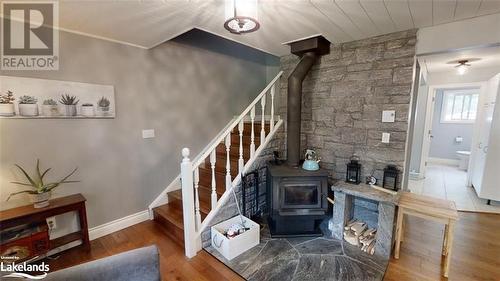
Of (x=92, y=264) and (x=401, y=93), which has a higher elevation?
(x=401, y=93)

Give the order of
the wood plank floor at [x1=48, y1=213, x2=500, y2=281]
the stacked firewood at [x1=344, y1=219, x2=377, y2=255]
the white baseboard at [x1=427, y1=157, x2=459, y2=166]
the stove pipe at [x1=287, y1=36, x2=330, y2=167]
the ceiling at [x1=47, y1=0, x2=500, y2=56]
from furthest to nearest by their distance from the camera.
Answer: the white baseboard at [x1=427, y1=157, x2=459, y2=166]
the stove pipe at [x1=287, y1=36, x2=330, y2=167]
the stacked firewood at [x1=344, y1=219, x2=377, y2=255]
the wood plank floor at [x1=48, y1=213, x2=500, y2=281]
the ceiling at [x1=47, y1=0, x2=500, y2=56]

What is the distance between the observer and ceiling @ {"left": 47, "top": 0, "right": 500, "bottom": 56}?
1.69 meters

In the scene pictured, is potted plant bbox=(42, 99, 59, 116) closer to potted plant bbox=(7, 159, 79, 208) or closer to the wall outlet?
potted plant bbox=(7, 159, 79, 208)

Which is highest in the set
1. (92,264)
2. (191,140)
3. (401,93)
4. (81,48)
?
(81,48)

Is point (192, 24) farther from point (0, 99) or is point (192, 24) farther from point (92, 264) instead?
point (92, 264)

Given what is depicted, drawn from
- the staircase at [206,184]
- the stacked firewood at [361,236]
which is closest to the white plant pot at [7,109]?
the staircase at [206,184]

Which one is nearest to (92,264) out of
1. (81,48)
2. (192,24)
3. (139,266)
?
(139,266)

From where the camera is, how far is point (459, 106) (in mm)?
6000

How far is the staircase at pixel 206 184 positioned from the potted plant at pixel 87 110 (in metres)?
1.17

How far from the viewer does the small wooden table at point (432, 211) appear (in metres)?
1.92

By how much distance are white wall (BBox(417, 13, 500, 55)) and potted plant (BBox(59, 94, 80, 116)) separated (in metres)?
3.55

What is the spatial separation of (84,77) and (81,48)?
29cm

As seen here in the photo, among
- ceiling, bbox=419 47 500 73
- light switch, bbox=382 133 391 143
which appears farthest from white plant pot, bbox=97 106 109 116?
ceiling, bbox=419 47 500 73

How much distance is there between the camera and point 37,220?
1961mm
